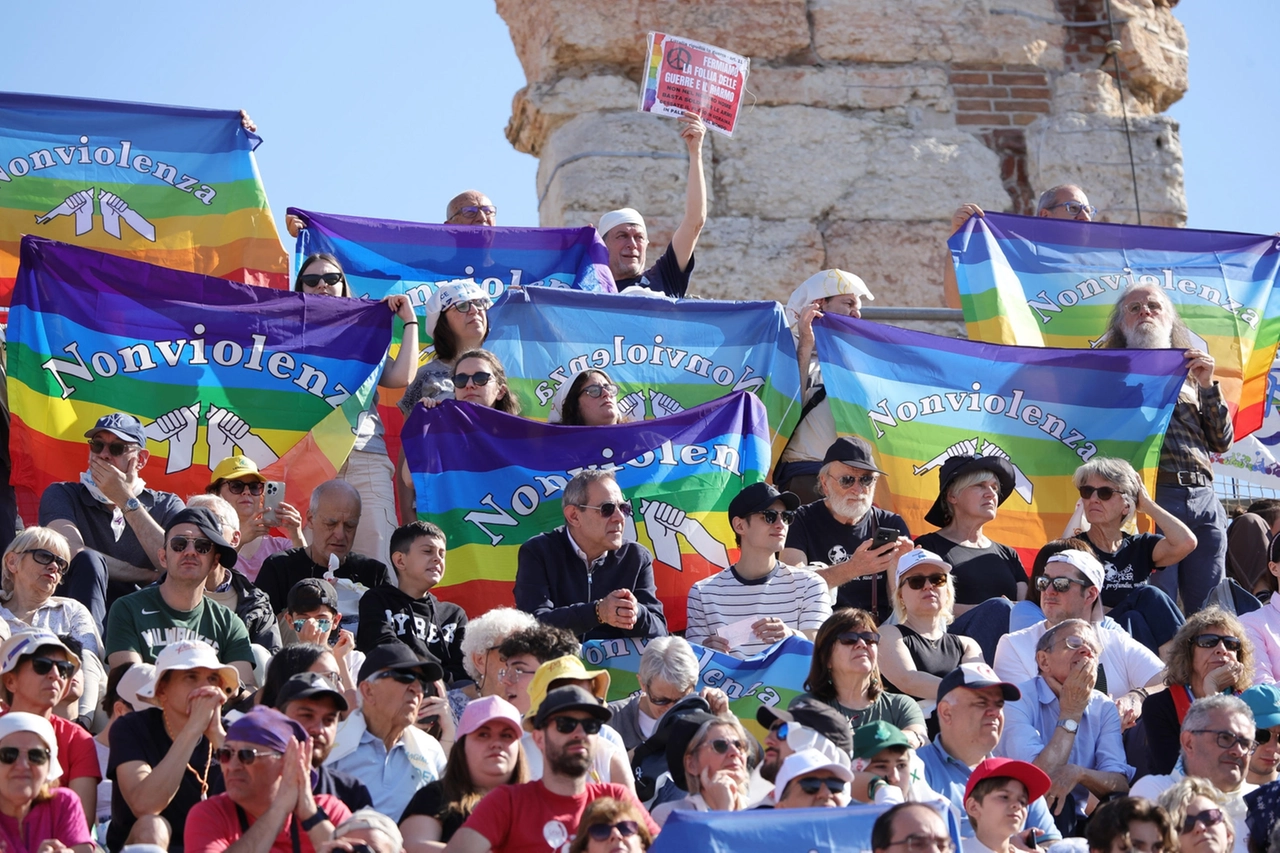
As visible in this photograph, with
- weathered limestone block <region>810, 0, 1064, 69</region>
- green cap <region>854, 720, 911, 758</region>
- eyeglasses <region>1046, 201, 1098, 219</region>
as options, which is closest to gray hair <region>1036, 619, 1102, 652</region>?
green cap <region>854, 720, 911, 758</region>

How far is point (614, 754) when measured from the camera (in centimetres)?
695

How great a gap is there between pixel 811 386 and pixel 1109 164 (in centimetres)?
410

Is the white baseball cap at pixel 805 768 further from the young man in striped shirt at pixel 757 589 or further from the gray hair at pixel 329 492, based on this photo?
the gray hair at pixel 329 492

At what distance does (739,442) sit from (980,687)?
2.79 metres

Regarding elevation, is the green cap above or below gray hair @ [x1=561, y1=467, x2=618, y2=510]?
below

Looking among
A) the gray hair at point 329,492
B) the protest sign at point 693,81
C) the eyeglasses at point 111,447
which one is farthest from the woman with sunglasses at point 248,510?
the protest sign at point 693,81

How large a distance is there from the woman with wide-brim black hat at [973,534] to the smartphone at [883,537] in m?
0.22

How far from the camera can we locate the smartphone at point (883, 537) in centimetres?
867

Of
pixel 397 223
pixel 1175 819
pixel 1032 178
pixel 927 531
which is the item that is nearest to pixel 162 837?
pixel 1175 819

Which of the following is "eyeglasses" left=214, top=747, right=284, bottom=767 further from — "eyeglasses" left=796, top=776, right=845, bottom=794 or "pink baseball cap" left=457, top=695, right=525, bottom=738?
"eyeglasses" left=796, top=776, right=845, bottom=794

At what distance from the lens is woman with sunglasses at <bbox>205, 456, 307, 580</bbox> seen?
898 centimetres

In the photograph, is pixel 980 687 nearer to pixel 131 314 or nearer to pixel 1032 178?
pixel 131 314

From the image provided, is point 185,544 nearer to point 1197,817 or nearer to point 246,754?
point 246,754

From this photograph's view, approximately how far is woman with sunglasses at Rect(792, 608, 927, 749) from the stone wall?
5.52 meters
